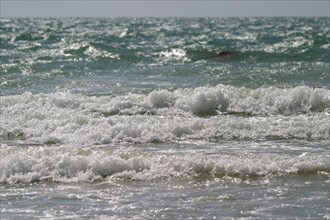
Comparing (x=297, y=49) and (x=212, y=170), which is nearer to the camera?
(x=212, y=170)

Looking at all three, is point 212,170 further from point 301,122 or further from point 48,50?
point 48,50

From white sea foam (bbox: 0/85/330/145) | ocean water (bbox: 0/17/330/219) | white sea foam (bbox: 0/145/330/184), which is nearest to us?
ocean water (bbox: 0/17/330/219)

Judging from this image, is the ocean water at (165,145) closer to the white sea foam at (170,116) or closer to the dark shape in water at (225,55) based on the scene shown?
the white sea foam at (170,116)

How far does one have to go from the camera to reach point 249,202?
9430 mm

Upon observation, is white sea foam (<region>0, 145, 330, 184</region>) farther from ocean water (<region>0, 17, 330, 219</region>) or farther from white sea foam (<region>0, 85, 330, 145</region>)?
white sea foam (<region>0, 85, 330, 145</region>)

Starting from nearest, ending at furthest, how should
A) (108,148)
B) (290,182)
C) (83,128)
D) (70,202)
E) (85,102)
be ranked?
(70,202) → (290,182) → (108,148) → (83,128) → (85,102)

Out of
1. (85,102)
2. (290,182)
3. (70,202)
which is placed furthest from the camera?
(85,102)

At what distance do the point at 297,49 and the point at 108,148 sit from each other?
83.1 feet

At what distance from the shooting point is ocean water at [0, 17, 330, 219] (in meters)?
9.45

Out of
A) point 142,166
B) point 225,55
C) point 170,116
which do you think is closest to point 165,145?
point 142,166

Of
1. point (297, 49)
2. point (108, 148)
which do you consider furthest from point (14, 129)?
point (297, 49)

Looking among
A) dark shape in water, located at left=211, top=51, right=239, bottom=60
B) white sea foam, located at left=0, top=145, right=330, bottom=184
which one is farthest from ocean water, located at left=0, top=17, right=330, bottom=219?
dark shape in water, located at left=211, top=51, right=239, bottom=60

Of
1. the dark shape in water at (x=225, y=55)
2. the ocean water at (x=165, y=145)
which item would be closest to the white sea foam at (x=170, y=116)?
the ocean water at (x=165, y=145)

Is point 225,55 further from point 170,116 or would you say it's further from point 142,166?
point 142,166
